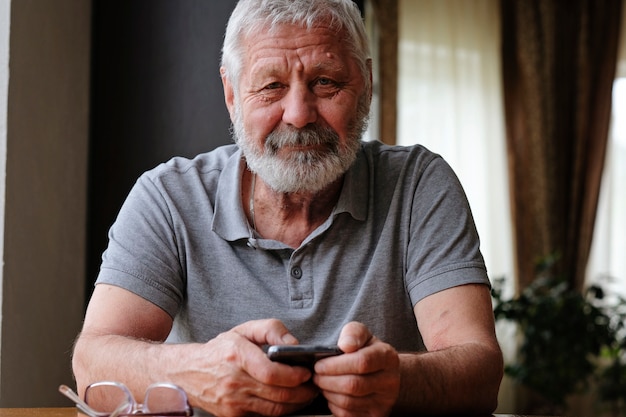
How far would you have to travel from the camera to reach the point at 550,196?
603cm

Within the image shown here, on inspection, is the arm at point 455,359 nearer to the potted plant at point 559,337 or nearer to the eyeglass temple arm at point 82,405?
the eyeglass temple arm at point 82,405

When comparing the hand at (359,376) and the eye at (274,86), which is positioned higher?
the eye at (274,86)

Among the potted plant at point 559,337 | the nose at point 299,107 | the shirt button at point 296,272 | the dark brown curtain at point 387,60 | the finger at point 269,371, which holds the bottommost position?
the potted plant at point 559,337

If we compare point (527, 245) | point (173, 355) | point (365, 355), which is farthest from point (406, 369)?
point (527, 245)

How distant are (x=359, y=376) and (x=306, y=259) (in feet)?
2.10

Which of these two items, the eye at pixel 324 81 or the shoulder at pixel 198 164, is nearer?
the eye at pixel 324 81

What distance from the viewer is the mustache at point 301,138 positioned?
→ 1895mm

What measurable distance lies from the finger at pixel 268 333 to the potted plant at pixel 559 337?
3.69 m

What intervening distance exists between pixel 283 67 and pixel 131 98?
3.05 ft

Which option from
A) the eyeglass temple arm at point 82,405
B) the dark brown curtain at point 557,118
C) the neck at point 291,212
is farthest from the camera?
the dark brown curtain at point 557,118

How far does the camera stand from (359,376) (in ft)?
4.29

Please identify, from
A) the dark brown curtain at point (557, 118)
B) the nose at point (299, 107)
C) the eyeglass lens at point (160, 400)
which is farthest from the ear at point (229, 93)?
the dark brown curtain at point (557, 118)

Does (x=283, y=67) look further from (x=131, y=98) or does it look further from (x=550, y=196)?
(x=550, y=196)

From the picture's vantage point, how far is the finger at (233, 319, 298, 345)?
53.2 inches
